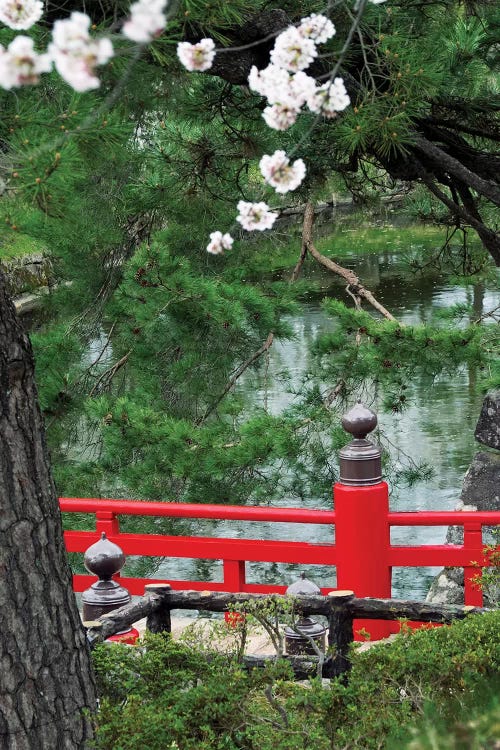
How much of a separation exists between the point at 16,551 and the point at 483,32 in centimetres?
386

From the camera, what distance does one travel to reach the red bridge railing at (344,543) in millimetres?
4473

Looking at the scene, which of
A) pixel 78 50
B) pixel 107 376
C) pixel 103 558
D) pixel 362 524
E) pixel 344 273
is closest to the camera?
pixel 78 50

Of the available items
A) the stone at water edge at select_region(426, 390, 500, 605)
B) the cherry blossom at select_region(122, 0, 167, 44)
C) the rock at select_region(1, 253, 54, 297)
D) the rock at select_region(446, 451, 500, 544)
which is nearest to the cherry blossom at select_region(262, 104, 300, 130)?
the cherry blossom at select_region(122, 0, 167, 44)

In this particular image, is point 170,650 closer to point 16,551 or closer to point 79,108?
point 16,551

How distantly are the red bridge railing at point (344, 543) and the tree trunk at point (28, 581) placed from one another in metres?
1.93

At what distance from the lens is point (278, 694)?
10.1ft

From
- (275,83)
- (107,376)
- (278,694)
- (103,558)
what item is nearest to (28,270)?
(107,376)

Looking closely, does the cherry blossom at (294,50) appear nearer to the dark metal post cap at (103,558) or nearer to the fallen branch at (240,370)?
the dark metal post cap at (103,558)

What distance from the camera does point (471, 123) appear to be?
4953 mm

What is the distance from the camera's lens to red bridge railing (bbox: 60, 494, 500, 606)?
4473mm

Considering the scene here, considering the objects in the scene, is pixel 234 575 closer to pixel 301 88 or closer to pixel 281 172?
pixel 281 172

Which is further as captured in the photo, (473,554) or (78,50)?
(473,554)

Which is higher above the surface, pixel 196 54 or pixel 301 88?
pixel 196 54

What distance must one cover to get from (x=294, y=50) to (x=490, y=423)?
4.29m
